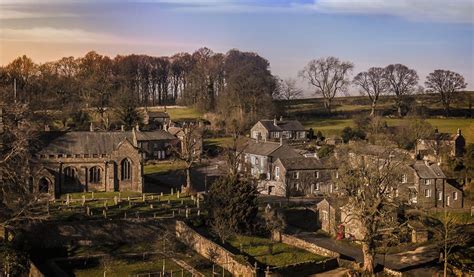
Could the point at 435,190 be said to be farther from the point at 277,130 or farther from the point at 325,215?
the point at 277,130

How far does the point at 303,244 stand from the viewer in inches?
1449

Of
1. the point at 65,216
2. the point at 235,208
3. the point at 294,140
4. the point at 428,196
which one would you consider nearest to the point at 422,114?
the point at 294,140

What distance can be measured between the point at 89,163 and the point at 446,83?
219ft

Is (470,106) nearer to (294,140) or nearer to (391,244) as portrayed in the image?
(294,140)

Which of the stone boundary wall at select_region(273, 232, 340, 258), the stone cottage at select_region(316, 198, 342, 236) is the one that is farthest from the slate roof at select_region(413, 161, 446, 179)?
the stone boundary wall at select_region(273, 232, 340, 258)

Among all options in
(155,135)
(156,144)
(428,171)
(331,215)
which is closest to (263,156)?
(156,144)

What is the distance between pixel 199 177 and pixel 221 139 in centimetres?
2184

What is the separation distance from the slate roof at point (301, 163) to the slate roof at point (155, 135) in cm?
2129

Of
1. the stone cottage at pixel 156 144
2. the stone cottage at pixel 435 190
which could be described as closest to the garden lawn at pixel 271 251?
the stone cottage at pixel 435 190

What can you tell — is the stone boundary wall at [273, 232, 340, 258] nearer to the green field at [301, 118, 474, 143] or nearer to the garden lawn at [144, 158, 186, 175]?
the garden lawn at [144, 158, 186, 175]

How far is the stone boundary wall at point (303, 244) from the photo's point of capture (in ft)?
114

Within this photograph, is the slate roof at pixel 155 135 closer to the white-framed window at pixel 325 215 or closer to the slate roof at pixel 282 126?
the slate roof at pixel 282 126

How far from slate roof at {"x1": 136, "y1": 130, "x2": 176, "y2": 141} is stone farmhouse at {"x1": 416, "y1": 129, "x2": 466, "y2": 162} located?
2966 centimetres

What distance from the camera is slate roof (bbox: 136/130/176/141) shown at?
7013 cm
